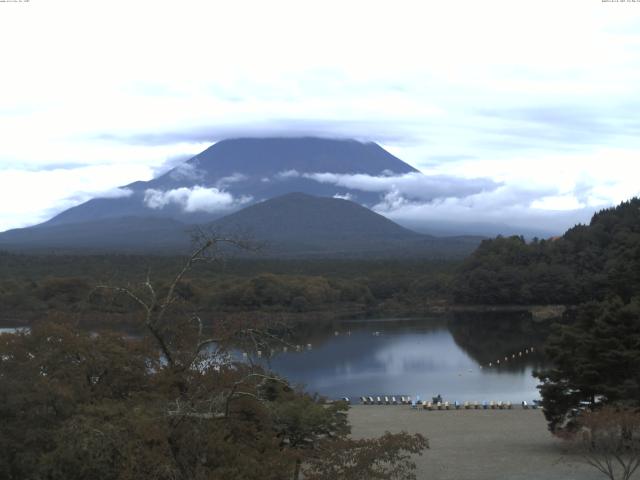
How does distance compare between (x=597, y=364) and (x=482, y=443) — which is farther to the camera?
(x=482, y=443)

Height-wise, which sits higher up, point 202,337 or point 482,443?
point 202,337

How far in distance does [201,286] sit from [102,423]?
45.6 meters

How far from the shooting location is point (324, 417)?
502 inches

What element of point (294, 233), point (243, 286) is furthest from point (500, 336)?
point (294, 233)

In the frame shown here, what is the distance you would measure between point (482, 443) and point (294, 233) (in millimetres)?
120289

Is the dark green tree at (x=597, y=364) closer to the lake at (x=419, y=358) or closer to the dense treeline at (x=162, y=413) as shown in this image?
the dense treeline at (x=162, y=413)

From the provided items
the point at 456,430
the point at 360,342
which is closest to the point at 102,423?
the point at 456,430

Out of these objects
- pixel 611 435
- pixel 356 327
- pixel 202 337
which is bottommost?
pixel 356 327

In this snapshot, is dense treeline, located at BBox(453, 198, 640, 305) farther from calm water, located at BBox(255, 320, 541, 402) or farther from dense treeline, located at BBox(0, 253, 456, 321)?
calm water, located at BBox(255, 320, 541, 402)

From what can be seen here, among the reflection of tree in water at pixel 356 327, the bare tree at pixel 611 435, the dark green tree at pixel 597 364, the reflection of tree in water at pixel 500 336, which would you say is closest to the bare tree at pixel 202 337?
the bare tree at pixel 611 435

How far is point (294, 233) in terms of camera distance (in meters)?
137

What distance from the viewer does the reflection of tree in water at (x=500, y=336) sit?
1328 inches

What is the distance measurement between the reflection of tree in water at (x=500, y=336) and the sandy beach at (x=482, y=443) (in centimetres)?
1102

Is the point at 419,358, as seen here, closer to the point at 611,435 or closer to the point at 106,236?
the point at 611,435
